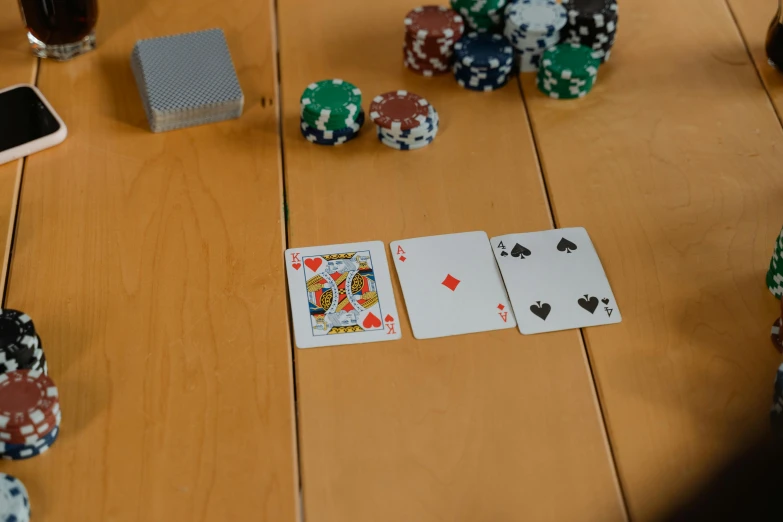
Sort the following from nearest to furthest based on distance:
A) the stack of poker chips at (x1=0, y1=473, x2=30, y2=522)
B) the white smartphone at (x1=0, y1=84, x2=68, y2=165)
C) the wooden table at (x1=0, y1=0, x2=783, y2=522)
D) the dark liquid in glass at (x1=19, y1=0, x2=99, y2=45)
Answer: the stack of poker chips at (x1=0, y1=473, x2=30, y2=522), the wooden table at (x1=0, y1=0, x2=783, y2=522), the white smartphone at (x1=0, y1=84, x2=68, y2=165), the dark liquid in glass at (x1=19, y1=0, x2=99, y2=45)

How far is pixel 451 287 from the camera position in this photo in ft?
4.67

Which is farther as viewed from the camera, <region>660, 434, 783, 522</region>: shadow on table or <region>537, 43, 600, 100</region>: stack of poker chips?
<region>537, 43, 600, 100</region>: stack of poker chips

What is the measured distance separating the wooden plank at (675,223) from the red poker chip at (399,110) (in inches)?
8.9

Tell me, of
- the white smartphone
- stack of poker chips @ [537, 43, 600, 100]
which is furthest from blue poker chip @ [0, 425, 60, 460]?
stack of poker chips @ [537, 43, 600, 100]

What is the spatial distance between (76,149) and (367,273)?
59 cm

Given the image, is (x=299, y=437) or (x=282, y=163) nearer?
(x=299, y=437)

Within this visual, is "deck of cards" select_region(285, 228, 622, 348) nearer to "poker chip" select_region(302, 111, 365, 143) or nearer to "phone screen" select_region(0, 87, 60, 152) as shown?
"poker chip" select_region(302, 111, 365, 143)

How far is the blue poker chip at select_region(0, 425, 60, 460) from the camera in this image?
1.17m

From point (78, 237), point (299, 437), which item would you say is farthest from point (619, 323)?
point (78, 237)

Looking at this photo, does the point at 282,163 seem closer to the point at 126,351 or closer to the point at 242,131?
the point at 242,131

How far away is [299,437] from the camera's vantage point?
4.06ft

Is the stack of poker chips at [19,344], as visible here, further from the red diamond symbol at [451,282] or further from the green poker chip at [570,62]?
the green poker chip at [570,62]

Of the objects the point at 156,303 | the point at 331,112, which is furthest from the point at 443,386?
the point at 331,112

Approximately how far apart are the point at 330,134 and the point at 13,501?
81 cm
